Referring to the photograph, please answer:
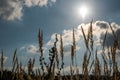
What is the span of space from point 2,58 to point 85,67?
1.73 meters

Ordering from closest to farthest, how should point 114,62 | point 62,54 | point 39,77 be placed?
point 39,77 → point 114,62 → point 62,54

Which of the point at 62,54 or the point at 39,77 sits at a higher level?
the point at 62,54

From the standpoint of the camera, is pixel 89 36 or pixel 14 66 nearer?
pixel 14 66

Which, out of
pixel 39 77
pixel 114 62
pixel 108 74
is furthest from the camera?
pixel 108 74

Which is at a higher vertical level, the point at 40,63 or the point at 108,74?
the point at 40,63

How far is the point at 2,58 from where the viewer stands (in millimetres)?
4156

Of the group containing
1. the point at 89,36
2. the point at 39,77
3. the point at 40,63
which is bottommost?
the point at 39,77

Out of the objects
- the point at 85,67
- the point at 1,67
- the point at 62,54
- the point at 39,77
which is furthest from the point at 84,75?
the point at 1,67

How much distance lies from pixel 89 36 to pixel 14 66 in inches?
49.4

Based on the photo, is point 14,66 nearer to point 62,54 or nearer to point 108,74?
point 62,54

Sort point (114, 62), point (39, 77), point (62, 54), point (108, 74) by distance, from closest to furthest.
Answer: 1. point (39, 77)
2. point (114, 62)
3. point (108, 74)
4. point (62, 54)

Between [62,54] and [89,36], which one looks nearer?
[89,36]

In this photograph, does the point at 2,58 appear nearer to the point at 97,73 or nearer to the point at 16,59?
the point at 16,59

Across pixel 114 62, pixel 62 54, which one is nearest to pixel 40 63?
pixel 62 54
